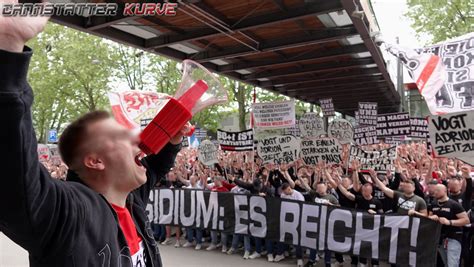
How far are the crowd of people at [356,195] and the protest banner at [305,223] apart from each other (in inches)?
9.9

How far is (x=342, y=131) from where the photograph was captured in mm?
10430

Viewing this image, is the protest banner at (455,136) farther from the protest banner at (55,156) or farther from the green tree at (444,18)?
the green tree at (444,18)

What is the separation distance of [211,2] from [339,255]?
5.41 meters

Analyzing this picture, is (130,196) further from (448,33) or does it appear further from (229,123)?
(229,123)

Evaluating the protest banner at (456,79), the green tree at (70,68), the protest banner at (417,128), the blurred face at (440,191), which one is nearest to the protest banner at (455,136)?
the protest banner at (456,79)

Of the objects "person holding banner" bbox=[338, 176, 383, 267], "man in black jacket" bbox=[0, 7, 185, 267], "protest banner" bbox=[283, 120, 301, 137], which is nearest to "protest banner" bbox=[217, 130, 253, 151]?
"protest banner" bbox=[283, 120, 301, 137]

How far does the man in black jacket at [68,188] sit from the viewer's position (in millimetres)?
923

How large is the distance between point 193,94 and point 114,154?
0.44 m

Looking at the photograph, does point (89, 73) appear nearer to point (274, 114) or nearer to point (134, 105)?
point (274, 114)

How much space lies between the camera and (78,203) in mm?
1326

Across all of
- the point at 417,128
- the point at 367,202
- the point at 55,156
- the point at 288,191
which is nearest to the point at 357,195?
the point at 367,202

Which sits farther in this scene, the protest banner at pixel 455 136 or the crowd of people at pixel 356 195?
the crowd of people at pixel 356 195

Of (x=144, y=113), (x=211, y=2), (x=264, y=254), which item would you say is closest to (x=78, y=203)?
(x=144, y=113)

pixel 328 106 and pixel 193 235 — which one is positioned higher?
pixel 328 106
